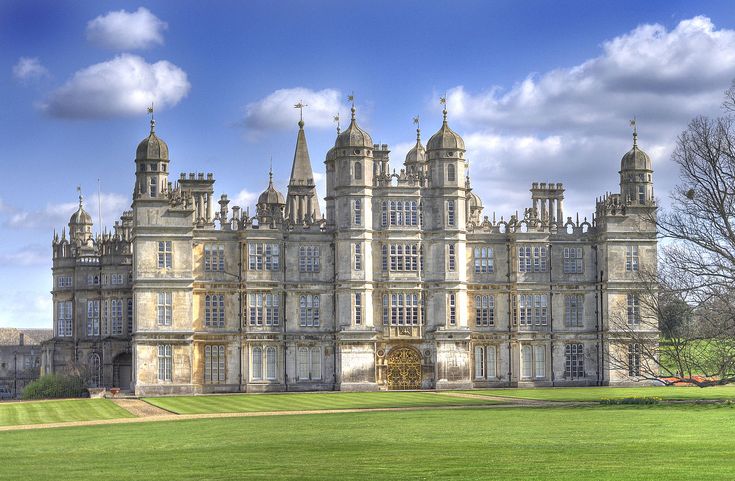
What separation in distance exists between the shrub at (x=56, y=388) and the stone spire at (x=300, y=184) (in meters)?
19.0

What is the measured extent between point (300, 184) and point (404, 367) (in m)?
19.9

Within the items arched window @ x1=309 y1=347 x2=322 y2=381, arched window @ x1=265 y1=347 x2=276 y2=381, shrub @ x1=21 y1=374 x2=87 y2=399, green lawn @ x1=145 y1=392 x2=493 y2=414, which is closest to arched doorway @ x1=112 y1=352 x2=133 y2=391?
shrub @ x1=21 y1=374 x2=87 y2=399

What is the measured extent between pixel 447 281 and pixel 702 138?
33.2 meters

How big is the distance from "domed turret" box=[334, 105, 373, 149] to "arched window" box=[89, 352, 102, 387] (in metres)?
22.3

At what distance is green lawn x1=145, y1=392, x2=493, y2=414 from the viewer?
58281 mm

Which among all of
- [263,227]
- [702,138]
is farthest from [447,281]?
[702,138]

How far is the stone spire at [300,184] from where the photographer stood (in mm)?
90312

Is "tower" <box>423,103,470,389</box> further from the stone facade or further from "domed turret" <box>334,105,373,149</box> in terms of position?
the stone facade

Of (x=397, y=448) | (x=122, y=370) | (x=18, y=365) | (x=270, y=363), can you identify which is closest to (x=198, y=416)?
(x=397, y=448)

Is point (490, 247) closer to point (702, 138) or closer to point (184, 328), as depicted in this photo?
point (184, 328)

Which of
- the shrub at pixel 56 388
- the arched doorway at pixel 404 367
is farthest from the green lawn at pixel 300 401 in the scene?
the shrub at pixel 56 388

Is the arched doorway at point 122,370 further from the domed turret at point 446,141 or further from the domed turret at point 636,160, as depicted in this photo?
the domed turret at point 636,160

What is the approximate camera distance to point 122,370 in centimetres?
8444

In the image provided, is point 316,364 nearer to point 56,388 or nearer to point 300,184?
point 56,388
